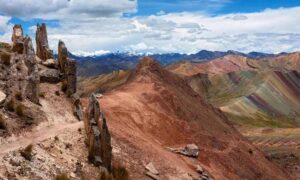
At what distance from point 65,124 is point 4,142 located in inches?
300

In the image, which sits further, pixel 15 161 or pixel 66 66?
pixel 66 66

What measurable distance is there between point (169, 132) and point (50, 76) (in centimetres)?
2233

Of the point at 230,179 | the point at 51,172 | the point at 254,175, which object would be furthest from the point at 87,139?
the point at 254,175

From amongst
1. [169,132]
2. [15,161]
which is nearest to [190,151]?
[169,132]

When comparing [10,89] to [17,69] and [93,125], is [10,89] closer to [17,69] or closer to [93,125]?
[17,69]

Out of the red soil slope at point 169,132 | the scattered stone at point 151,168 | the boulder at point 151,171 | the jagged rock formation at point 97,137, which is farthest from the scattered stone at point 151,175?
the jagged rock formation at point 97,137

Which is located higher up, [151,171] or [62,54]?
[62,54]

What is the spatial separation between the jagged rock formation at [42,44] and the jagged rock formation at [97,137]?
14.9 meters

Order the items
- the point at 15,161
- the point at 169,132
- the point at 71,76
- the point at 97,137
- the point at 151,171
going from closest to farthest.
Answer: the point at 15,161 → the point at 97,137 → the point at 151,171 → the point at 71,76 → the point at 169,132

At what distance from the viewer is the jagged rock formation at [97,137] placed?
35075mm

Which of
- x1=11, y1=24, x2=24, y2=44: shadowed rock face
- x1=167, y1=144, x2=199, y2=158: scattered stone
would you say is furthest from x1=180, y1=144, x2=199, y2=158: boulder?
x1=11, y1=24, x2=24, y2=44: shadowed rock face

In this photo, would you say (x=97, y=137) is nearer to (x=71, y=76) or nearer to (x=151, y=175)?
(x=151, y=175)

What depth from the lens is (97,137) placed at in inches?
1396

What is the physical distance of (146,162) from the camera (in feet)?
143
